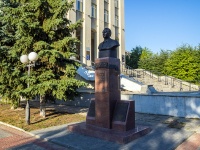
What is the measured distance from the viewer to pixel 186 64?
1050 inches

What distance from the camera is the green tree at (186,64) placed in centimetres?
2634

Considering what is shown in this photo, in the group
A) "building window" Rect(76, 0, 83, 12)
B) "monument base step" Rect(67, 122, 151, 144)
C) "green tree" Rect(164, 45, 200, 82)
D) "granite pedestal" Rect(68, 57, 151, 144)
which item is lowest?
"monument base step" Rect(67, 122, 151, 144)

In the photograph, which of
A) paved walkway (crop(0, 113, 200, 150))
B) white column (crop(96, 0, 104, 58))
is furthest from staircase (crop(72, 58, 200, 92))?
paved walkway (crop(0, 113, 200, 150))

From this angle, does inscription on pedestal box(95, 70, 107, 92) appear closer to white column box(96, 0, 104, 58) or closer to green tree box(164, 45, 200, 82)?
white column box(96, 0, 104, 58)

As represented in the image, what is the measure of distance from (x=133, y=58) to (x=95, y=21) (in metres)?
18.3

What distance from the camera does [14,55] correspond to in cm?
1054

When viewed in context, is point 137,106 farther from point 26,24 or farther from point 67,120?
point 26,24

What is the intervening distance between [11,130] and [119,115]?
4.71 meters

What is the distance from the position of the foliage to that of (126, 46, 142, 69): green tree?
3111 cm

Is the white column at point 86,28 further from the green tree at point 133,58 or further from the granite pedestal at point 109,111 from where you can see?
the green tree at point 133,58

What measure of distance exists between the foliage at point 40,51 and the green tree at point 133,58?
3111 centimetres

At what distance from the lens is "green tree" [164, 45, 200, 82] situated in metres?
26.3

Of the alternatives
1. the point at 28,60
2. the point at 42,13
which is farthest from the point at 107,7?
the point at 28,60

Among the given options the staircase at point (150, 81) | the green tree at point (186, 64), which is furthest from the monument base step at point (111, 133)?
the green tree at point (186, 64)
